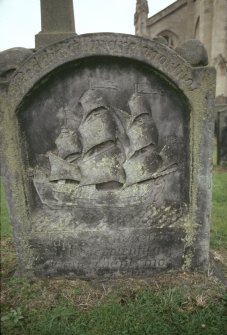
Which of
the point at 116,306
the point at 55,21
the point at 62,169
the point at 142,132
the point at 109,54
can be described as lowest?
the point at 116,306

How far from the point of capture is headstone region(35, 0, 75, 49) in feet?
16.0

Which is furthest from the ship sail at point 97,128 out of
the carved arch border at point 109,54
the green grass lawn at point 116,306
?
the green grass lawn at point 116,306

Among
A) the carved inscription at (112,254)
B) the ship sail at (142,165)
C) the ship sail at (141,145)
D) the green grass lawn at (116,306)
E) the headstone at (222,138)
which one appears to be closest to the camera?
the green grass lawn at (116,306)

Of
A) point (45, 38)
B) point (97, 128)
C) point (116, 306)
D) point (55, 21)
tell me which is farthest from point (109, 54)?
point (55, 21)

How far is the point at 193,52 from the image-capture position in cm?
243

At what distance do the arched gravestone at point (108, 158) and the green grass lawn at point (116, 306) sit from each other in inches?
5.8

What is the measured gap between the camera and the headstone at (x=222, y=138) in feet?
24.6

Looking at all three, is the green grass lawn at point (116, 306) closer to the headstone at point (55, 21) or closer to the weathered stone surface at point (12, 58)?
the weathered stone surface at point (12, 58)

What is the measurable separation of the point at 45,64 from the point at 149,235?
1.71 metres

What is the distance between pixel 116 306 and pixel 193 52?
2135 mm

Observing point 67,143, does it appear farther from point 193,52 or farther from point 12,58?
point 193,52

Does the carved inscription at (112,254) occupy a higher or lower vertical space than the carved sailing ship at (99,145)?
lower

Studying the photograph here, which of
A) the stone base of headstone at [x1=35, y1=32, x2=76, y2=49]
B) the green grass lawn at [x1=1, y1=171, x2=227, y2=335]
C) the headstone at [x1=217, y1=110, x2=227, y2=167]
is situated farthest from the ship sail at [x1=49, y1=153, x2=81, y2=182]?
the headstone at [x1=217, y1=110, x2=227, y2=167]

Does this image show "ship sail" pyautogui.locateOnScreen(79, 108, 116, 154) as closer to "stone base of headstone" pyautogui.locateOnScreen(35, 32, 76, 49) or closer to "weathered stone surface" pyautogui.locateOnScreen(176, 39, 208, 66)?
"weathered stone surface" pyautogui.locateOnScreen(176, 39, 208, 66)
